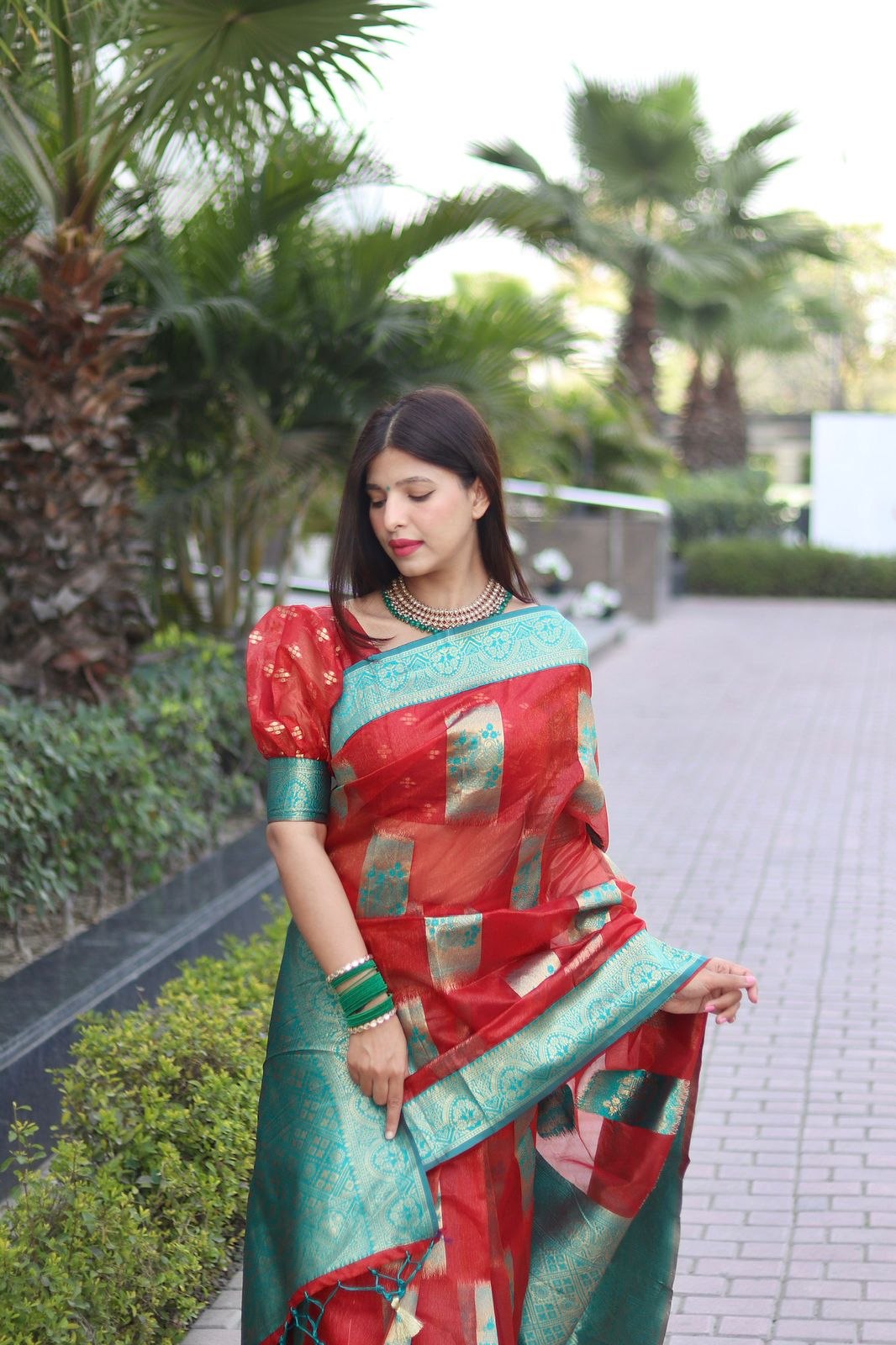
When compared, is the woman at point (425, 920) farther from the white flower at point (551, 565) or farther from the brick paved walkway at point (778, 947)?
the white flower at point (551, 565)

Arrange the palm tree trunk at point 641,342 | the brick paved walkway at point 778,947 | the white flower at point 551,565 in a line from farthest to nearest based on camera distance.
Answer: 1. the palm tree trunk at point 641,342
2. the white flower at point 551,565
3. the brick paved walkway at point 778,947

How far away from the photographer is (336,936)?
2.09 m

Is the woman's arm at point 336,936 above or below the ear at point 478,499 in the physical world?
below

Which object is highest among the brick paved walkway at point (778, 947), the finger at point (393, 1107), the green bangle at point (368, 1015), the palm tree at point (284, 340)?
the palm tree at point (284, 340)

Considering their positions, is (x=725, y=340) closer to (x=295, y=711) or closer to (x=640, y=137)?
(x=640, y=137)

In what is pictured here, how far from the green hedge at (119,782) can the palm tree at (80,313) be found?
317 millimetres

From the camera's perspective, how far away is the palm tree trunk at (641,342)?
19.7m

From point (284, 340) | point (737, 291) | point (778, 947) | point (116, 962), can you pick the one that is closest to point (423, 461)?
point (116, 962)

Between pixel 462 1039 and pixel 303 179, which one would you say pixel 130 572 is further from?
pixel 462 1039

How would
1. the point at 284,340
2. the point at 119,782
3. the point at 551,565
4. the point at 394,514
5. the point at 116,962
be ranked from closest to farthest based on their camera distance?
the point at 394,514, the point at 116,962, the point at 119,782, the point at 284,340, the point at 551,565

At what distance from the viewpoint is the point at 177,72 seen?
5070 millimetres

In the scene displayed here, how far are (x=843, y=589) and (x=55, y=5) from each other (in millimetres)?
16170

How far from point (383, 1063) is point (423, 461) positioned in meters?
0.83

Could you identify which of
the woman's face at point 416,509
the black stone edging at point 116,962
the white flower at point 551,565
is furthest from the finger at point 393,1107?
the white flower at point 551,565
